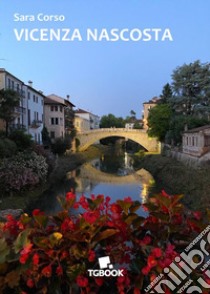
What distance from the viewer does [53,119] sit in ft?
172

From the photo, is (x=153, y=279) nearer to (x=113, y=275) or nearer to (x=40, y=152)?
(x=113, y=275)

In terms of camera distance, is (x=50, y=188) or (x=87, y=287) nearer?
(x=87, y=287)

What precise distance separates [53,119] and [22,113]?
47.3ft

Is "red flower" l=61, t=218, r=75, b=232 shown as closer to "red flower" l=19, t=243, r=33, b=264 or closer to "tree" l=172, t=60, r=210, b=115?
"red flower" l=19, t=243, r=33, b=264

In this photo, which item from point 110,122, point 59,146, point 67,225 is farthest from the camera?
point 110,122

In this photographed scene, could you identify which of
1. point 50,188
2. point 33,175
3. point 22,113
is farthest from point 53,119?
point 33,175

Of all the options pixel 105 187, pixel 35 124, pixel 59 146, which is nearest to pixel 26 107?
pixel 35 124

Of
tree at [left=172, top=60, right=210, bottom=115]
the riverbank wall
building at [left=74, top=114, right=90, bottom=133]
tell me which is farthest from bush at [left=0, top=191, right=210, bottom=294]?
building at [left=74, top=114, right=90, bottom=133]

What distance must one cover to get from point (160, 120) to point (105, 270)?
147 feet

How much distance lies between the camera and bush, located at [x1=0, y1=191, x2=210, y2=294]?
2.26m

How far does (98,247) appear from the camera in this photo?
2.50 meters

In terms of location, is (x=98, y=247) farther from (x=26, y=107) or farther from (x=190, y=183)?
(x=26, y=107)

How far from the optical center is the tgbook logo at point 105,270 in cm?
238

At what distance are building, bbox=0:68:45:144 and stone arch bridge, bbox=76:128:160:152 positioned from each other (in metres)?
14.1
